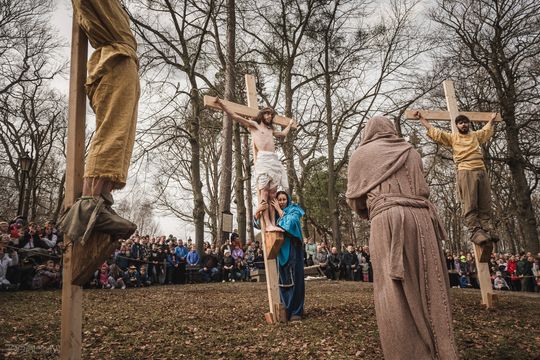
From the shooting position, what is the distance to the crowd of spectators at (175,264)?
10.9 m

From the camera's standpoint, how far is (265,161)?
731 cm

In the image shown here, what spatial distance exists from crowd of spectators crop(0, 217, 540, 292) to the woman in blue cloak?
5.54 m

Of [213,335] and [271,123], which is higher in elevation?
[271,123]

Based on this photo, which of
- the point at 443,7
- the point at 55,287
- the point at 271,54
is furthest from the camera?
the point at 271,54

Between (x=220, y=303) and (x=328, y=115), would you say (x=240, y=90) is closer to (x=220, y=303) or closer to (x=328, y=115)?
(x=328, y=115)

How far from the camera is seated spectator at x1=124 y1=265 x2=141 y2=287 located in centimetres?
1349

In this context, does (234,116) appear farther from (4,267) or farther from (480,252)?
(4,267)

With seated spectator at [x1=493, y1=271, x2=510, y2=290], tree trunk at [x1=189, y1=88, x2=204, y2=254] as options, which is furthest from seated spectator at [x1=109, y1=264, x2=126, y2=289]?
seated spectator at [x1=493, y1=271, x2=510, y2=290]

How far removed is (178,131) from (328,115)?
24.4 feet

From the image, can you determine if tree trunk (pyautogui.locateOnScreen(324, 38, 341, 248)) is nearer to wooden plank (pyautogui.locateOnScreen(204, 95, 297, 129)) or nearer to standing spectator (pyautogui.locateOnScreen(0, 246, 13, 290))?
wooden plank (pyautogui.locateOnScreen(204, 95, 297, 129))

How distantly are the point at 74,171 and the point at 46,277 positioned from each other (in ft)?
30.2

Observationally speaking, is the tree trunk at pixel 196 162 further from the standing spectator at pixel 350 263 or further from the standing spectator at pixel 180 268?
→ the standing spectator at pixel 350 263

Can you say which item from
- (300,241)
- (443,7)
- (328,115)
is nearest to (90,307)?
(300,241)

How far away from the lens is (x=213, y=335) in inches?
223
